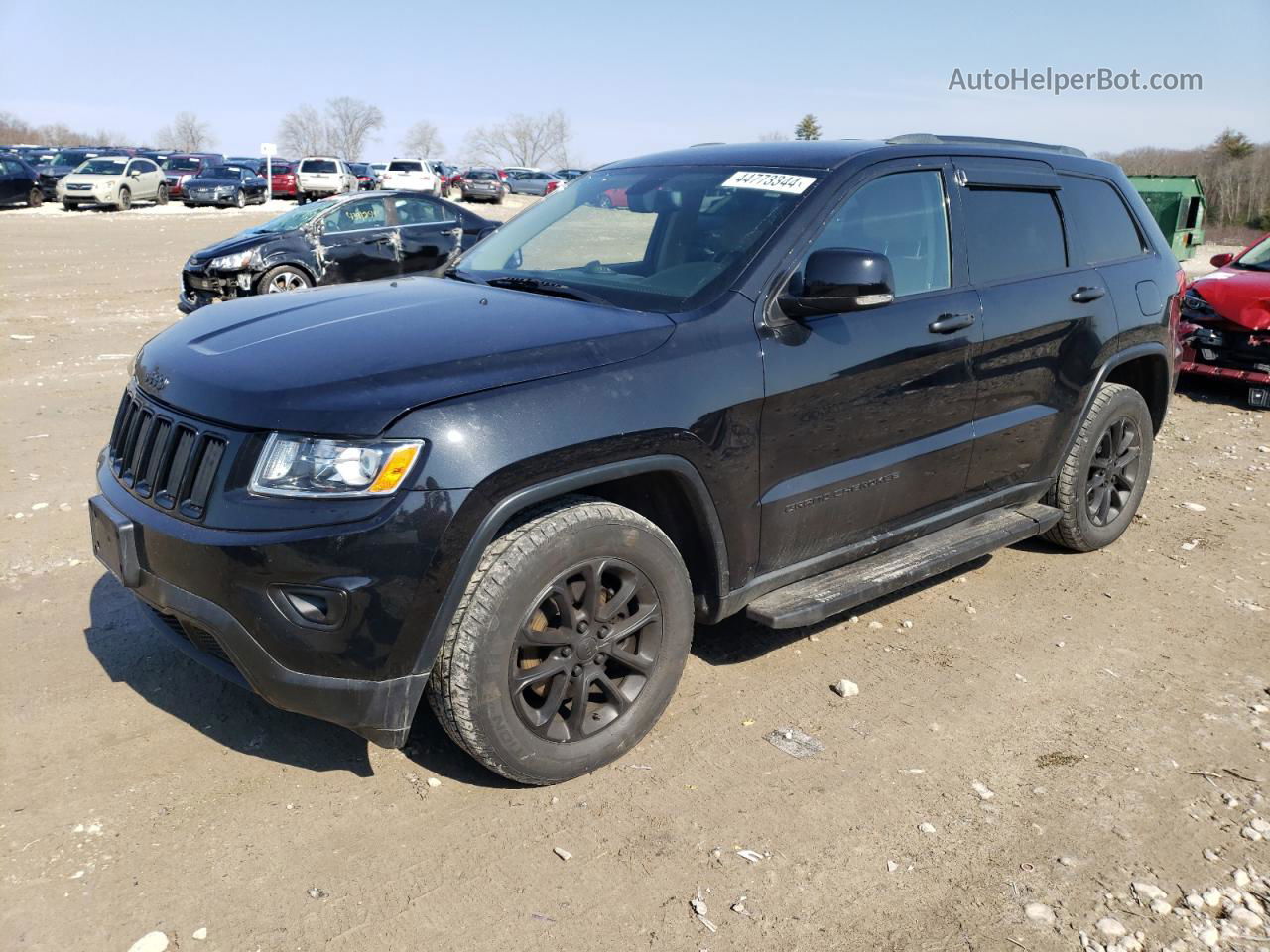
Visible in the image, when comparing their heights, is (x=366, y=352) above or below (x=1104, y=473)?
above

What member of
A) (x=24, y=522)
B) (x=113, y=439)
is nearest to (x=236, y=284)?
(x=24, y=522)

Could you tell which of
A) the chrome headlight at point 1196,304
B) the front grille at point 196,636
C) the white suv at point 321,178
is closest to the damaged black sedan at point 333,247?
the chrome headlight at point 1196,304

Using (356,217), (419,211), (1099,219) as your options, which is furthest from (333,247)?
(1099,219)

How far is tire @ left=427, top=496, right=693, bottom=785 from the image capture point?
2.90 m

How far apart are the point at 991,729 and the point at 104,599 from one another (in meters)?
3.59

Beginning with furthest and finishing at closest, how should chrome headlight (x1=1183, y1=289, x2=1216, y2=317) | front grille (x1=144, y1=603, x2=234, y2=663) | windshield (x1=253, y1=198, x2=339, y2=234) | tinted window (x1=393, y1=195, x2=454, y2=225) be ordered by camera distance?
tinted window (x1=393, y1=195, x2=454, y2=225) → windshield (x1=253, y1=198, x2=339, y2=234) → chrome headlight (x1=1183, y1=289, x2=1216, y2=317) → front grille (x1=144, y1=603, x2=234, y2=663)

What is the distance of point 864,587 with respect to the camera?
3.80m

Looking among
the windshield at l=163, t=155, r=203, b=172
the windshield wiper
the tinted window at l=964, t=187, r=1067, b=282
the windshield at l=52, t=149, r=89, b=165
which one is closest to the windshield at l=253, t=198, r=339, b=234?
the windshield wiper

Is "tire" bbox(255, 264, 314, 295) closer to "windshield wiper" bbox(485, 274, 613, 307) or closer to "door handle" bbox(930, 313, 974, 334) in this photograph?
"windshield wiper" bbox(485, 274, 613, 307)

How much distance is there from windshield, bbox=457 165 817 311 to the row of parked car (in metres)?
23.9

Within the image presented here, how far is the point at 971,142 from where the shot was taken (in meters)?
4.54

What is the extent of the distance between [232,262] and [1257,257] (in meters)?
10.9

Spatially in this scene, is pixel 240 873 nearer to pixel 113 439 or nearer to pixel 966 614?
pixel 113 439

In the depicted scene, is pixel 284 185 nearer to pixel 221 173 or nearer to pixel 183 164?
pixel 221 173
